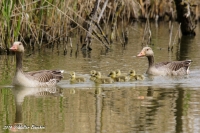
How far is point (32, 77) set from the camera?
13.8 meters

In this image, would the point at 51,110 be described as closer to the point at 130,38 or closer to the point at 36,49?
the point at 36,49

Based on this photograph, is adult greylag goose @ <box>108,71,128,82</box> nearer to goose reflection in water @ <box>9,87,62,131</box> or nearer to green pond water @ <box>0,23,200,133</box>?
green pond water @ <box>0,23,200,133</box>

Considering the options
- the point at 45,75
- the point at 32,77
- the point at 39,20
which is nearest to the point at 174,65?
the point at 45,75

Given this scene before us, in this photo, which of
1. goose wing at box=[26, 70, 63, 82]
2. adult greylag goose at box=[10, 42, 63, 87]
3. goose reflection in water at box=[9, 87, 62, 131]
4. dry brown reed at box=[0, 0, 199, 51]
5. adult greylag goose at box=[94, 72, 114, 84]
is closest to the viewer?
goose reflection in water at box=[9, 87, 62, 131]

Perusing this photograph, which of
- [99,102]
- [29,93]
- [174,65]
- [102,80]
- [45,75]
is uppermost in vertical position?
[174,65]

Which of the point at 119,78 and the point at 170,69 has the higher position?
the point at 170,69

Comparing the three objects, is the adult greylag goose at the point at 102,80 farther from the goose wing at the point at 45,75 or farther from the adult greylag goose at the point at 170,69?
the adult greylag goose at the point at 170,69

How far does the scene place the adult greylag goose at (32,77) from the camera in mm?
13648

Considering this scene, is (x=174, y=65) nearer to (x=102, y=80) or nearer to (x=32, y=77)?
(x=102, y=80)

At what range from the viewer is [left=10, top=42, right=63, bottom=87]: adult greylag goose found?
13648mm

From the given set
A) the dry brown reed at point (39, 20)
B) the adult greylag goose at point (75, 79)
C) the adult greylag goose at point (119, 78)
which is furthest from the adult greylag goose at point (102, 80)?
the dry brown reed at point (39, 20)

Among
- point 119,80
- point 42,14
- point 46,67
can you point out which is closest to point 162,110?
point 119,80

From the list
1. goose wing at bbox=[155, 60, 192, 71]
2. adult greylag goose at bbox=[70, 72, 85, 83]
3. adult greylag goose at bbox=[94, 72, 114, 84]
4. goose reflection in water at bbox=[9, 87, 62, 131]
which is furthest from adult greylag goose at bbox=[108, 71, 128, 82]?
goose wing at bbox=[155, 60, 192, 71]

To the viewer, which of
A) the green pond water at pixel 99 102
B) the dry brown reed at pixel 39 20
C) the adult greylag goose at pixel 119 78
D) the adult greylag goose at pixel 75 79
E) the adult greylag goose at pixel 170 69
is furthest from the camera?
the dry brown reed at pixel 39 20
